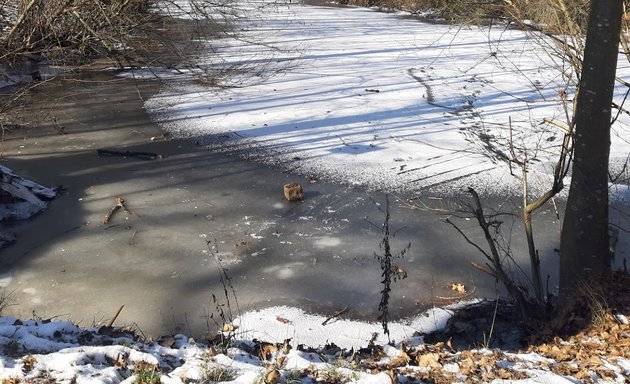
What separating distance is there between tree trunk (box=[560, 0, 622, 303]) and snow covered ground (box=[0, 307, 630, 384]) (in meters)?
0.69

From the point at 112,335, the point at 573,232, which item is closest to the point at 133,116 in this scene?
the point at 112,335

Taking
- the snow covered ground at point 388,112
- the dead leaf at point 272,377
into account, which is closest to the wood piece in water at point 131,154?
the snow covered ground at point 388,112

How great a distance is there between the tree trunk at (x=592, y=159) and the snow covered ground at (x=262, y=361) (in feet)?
2.27

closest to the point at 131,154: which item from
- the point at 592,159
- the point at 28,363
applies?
the point at 28,363

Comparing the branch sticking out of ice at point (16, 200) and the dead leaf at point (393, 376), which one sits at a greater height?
the dead leaf at point (393, 376)

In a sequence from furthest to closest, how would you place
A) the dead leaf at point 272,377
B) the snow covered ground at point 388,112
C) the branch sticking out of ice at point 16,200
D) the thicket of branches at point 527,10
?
the snow covered ground at point 388,112 < the branch sticking out of ice at point 16,200 < the thicket of branches at point 527,10 < the dead leaf at point 272,377

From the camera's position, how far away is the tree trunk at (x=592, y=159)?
4859 millimetres

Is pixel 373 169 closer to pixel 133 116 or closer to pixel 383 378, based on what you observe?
pixel 133 116

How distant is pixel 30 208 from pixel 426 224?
5183 millimetres

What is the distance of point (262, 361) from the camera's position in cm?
419

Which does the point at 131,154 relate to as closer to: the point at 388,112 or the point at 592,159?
the point at 388,112

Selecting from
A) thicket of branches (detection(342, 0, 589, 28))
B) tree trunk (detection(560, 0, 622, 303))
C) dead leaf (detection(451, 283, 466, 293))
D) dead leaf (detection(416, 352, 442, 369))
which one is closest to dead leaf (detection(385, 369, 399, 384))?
dead leaf (detection(416, 352, 442, 369))

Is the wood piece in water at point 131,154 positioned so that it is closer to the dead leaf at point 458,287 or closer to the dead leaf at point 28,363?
the dead leaf at point 458,287

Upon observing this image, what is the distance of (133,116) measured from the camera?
13273 mm
